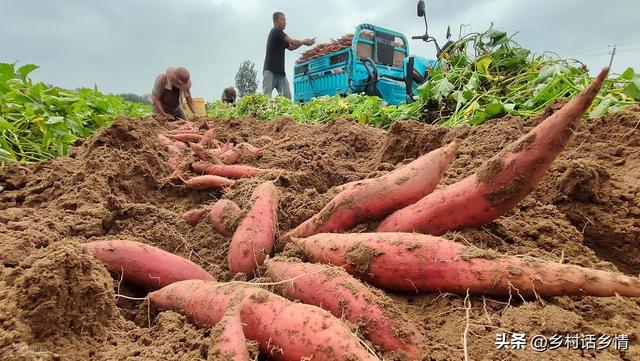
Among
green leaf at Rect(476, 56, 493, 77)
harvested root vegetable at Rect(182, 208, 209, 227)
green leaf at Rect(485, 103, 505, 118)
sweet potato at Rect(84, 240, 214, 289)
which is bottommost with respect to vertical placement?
sweet potato at Rect(84, 240, 214, 289)

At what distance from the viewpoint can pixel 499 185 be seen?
1.47 meters

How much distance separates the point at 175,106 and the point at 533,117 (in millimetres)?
6674

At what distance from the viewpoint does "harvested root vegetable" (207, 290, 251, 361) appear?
3.50ft

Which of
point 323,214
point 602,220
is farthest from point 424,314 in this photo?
point 602,220

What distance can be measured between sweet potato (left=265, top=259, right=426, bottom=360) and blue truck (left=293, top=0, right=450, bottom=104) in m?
8.78

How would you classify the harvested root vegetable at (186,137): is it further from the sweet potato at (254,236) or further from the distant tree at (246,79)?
the distant tree at (246,79)

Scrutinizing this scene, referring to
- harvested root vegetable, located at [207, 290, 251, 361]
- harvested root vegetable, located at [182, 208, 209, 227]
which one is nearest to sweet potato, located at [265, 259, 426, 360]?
harvested root vegetable, located at [207, 290, 251, 361]

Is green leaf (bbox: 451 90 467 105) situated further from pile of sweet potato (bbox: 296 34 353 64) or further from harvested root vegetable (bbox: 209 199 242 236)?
pile of sweet potato (bbox: 296 34 353 64)

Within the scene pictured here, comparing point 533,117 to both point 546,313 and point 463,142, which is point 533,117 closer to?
point 463,142

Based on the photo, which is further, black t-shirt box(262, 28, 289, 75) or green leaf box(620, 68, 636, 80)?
→ black t-shirt box(262, 28, 289, 75)

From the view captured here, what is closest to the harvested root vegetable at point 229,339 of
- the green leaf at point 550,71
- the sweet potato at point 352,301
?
the sweet potato at point 352,301

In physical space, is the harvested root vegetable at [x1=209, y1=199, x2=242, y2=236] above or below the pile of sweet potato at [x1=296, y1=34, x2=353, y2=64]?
below

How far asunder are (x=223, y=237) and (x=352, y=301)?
3.14ft

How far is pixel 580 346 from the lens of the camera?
104cm
